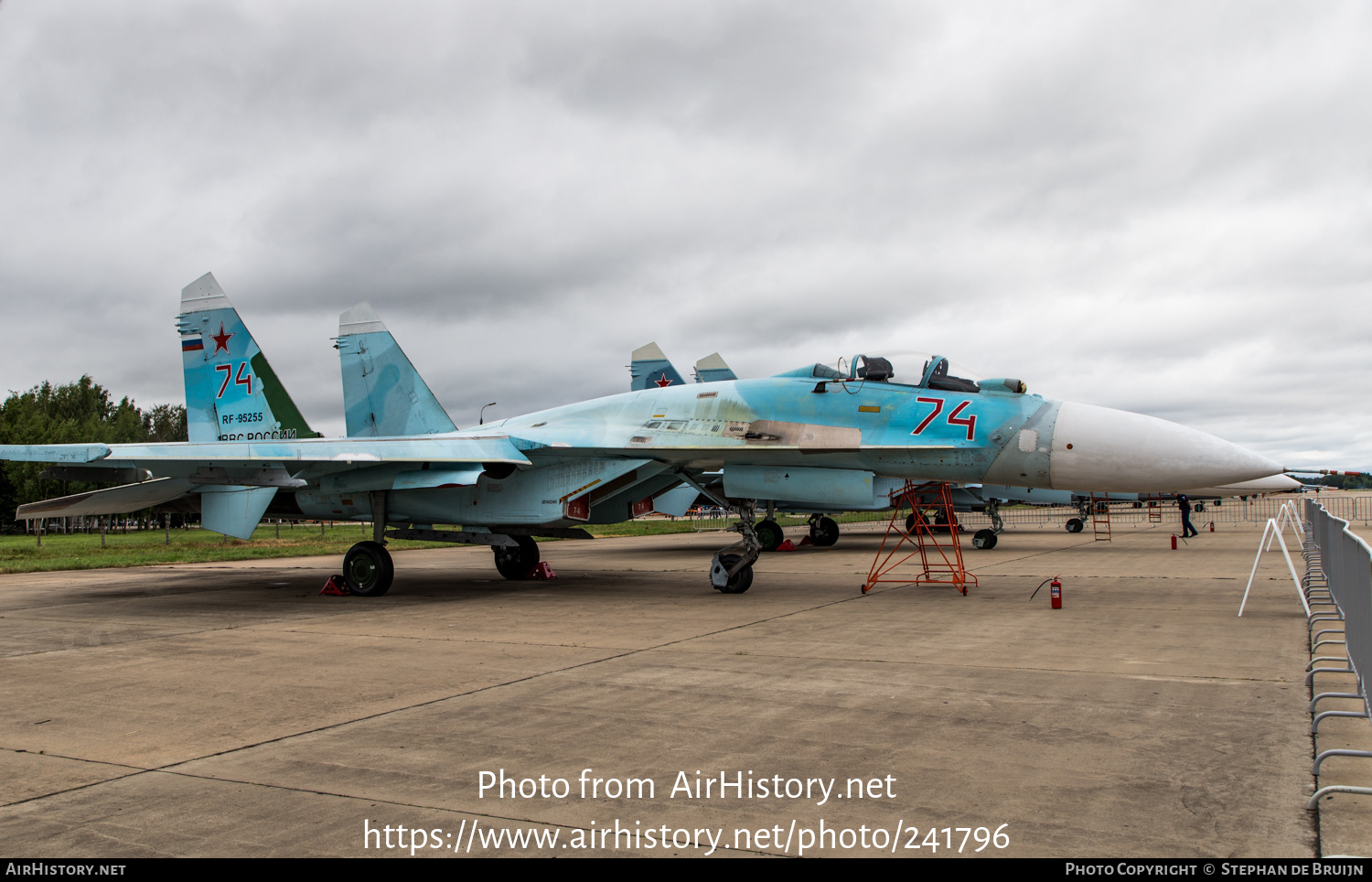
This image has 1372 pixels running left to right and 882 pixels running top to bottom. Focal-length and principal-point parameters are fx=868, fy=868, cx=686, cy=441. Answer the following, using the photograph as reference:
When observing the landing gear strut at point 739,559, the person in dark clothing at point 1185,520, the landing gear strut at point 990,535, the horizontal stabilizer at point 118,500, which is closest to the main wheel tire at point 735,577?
the landing gear strut at point 739,559

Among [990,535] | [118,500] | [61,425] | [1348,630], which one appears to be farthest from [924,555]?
[61,425]

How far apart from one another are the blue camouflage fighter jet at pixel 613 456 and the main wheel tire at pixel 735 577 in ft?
0.09

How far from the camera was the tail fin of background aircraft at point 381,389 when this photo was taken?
1428cm

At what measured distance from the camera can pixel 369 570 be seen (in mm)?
11508

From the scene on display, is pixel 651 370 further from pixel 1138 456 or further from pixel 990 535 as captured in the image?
pixel 1138 456

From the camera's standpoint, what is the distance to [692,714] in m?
4.84

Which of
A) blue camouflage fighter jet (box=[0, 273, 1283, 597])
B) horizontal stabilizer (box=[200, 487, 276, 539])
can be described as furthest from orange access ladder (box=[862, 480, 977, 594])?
Answer: horizontal stabilizer (box=[200, 487, 276, 539])

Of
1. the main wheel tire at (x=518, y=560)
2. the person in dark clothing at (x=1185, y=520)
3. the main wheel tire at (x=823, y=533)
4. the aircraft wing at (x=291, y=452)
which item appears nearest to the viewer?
the aircraft wing at (x=291, y=452)

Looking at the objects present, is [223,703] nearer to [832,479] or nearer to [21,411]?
[832,479]

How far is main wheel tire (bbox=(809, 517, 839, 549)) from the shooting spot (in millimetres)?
23219

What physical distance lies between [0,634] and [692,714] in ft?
25.2

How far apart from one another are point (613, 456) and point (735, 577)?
218 centimetres

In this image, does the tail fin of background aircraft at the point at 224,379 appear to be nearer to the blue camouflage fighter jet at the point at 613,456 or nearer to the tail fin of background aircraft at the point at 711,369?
the blue camouflage fighter jet at the point at 613,456

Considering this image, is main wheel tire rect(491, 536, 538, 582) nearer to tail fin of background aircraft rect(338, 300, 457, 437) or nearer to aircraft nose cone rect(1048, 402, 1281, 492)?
tail fin of background aircraft rect(338, 300, 457, 437)
